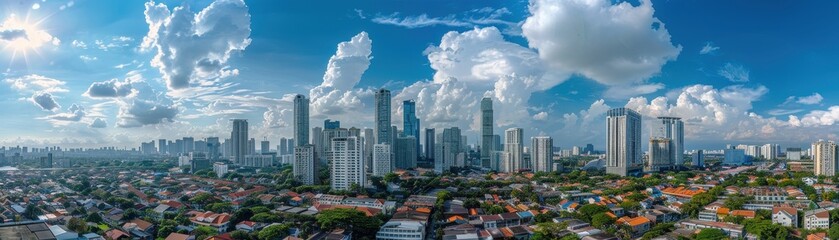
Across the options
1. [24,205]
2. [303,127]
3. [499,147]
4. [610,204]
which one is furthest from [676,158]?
[24,205]

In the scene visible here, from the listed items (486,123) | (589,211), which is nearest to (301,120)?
(486,123)

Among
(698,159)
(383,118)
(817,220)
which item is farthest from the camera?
(698,159)

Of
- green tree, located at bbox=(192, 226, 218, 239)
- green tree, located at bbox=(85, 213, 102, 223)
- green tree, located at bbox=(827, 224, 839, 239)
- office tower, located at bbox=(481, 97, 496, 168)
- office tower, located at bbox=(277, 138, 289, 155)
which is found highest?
office tower, located at bbox=(481, 97, 496, 168)

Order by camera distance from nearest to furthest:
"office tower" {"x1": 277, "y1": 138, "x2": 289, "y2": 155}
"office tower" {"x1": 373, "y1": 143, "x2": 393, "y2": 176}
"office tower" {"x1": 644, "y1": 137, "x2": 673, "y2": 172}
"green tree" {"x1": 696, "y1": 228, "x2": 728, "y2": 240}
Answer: "green tree" {"x1": 696, "y1": 228, "x2": 728, "y2": 240}, "office tower" {"x1": 373, "y1": 143, "x2": 393, "y2": 176}, "office tower" {"x1": 644, "y1": 137, "x2": 673, "y2": 172}, "office tower" {"x1": 277, "y1": 138, "x2": 289, "y2": 155}

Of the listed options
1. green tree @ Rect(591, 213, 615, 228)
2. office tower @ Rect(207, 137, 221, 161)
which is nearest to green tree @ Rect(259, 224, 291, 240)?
green tree @ Rect(591, 213, 615, 228)

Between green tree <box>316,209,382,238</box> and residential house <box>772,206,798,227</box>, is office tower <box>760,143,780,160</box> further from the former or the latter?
green tree <box>316,209,382,238</box>

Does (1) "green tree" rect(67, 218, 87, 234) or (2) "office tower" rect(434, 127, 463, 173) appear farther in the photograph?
(2) "office tower" rect(434, 127, 463, 173)

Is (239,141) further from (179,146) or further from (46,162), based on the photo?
(179,146)
